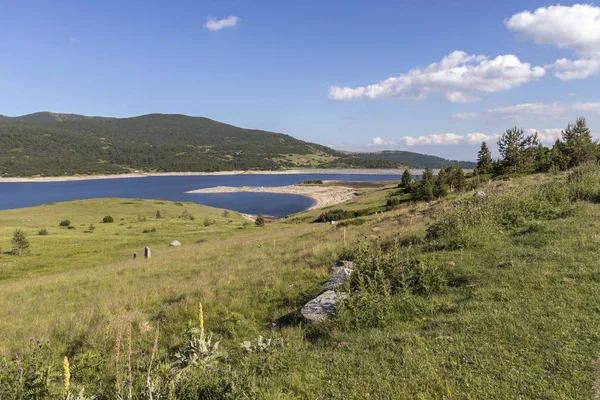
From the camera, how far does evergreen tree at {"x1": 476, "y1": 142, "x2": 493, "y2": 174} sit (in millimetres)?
67500

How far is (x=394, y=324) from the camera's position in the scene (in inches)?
233

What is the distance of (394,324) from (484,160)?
73.9 metres

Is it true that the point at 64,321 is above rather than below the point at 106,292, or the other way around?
above

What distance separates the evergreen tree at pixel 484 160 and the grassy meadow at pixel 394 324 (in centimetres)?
6022

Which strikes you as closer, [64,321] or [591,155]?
[64,321]

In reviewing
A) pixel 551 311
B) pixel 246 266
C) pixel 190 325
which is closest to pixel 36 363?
pixel 190 325

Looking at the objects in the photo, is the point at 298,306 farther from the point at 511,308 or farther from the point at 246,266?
the point at 246,266

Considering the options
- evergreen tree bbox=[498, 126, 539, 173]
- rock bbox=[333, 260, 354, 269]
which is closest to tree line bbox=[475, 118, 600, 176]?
evergreen tree bbox=[498, 126, 539, 173]

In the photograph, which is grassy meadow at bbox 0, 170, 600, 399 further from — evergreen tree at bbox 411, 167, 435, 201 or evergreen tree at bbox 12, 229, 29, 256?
evergreen tree at bbox 411, 167, 435, 201

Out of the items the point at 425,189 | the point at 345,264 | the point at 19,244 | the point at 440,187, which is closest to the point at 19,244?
the point at 19,244

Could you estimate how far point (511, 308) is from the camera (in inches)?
215

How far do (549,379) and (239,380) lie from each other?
3760mm

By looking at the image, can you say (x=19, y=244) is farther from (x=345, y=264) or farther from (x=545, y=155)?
(x=545, y=155)

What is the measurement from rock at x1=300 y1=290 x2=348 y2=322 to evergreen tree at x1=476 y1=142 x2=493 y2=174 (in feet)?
235
